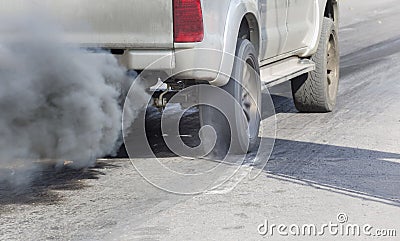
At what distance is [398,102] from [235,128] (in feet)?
10.9

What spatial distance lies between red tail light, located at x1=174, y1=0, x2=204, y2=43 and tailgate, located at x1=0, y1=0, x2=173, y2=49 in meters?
0.05

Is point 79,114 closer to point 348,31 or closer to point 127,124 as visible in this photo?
point 127,124

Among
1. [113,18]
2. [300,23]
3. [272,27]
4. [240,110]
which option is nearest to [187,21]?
[113,18]

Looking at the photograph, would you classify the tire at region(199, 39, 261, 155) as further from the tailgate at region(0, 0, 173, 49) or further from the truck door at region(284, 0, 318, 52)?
the truck door at region(284, 0, 318, 52)

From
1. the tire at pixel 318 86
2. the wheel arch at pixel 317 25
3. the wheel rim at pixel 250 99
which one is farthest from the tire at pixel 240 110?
the tire at pixel 318 86

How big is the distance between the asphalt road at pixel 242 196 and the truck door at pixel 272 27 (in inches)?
31.2

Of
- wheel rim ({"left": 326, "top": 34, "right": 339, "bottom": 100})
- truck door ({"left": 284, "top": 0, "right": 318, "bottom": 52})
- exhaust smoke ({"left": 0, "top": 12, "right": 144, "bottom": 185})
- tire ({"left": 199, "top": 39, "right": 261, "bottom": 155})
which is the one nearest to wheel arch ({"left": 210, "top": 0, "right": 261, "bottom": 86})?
tire ({"left": 199, "top": 39, "right": 261, "bottom": 155})

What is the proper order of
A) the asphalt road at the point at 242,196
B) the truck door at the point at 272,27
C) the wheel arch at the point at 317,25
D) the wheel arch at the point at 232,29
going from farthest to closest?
the wheel arch at the point at 317,25
the truck door at the point at 272,27
the wheel arch at the point at 232,29
the asphalt road at the point at 242,196

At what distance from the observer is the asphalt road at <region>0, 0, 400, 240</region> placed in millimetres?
5602

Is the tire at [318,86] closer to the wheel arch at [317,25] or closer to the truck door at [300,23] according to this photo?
the wheel arch at [317,25]

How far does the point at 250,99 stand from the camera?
25.3 feet

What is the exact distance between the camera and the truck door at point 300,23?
8734 mm

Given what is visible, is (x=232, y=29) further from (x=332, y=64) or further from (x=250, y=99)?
(x=332, y=64)

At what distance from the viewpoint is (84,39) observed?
6.75 meters
